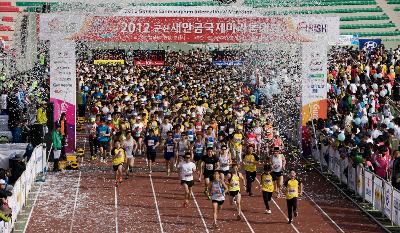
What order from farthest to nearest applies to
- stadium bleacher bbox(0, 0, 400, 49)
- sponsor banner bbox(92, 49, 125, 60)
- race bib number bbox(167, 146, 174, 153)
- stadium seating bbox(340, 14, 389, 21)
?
stadium seating bbox(340, 14, 389, 21) < stadium bleacher bbox(0, 0, 400, 49) < sponsor banner bbox(92, 49, 125, 60) < race bib number bbox(167, 146, 174, 153)

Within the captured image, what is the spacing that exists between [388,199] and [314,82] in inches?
417

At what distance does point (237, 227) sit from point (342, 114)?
14079mm

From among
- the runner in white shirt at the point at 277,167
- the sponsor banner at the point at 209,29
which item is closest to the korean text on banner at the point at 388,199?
the runner in white shirt at the point at 277,167

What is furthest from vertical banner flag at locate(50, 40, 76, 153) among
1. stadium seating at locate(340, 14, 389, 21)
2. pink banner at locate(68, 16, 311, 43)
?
stadium seating at locate(340, 14, 389, 21)

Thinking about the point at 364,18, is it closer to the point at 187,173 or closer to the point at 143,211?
the point at 187,173

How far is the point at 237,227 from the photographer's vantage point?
68.5 feet

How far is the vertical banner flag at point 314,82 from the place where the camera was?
101 feet

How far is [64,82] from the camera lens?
3019cm

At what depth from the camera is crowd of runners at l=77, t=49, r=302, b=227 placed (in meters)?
23.3

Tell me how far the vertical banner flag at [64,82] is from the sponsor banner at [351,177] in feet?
31.3

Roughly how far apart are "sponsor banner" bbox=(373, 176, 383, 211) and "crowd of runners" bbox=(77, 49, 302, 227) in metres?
1.80

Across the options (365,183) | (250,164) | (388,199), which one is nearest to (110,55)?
(250,164)

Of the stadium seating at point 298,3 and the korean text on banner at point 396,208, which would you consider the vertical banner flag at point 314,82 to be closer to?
the korean text on banner at point 396,208

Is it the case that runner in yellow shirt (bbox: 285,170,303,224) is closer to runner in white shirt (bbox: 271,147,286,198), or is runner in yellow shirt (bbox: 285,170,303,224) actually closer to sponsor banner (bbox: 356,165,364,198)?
runner in white shirt (bbox: 271,147,286,198)
